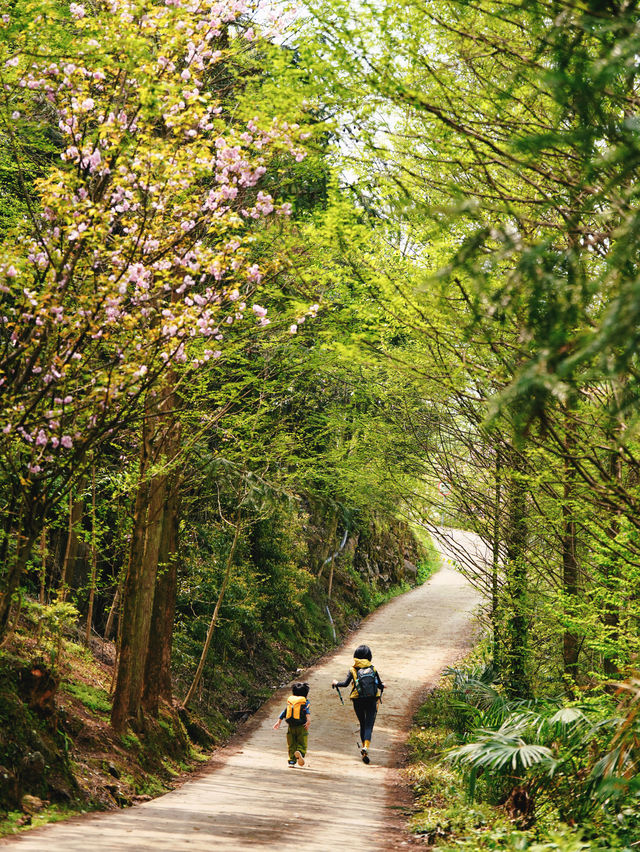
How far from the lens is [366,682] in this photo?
13.1 m

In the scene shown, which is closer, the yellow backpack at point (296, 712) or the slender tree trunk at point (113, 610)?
the yellow backpack at point (296, 712)

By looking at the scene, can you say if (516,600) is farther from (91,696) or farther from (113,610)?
(113,610)

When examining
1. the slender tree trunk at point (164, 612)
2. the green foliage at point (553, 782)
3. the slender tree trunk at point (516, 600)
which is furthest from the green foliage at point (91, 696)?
the slender tree trunk at point (516, 600)

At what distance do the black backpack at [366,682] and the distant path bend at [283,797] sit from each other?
1.08 metres

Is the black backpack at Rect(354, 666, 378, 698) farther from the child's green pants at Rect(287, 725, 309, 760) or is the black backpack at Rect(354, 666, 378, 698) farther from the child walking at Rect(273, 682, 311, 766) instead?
the child's green pants at Rect(287, 725, 309, 760)

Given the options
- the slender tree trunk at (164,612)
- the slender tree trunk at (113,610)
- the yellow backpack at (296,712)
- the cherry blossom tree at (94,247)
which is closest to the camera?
the cherry blossom tree at (94,247)

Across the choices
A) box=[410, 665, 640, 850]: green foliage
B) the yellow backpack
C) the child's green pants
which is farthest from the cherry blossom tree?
the child's green pants

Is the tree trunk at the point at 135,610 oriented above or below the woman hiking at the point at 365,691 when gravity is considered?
above

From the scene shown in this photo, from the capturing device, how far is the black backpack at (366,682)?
42.9 feet

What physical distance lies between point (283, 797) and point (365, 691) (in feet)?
11.2

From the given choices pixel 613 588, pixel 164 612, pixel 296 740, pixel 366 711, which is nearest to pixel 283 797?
pixel 296 740

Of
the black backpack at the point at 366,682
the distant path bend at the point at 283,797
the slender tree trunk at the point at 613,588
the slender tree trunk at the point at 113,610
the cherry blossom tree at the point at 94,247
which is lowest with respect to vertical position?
the distant path bend at the point at 283,797

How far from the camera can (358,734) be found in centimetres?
1558

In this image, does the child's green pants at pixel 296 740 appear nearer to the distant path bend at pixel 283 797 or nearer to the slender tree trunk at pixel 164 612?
the distant path bend at pixel 283 797
